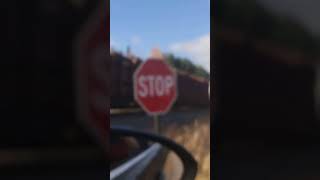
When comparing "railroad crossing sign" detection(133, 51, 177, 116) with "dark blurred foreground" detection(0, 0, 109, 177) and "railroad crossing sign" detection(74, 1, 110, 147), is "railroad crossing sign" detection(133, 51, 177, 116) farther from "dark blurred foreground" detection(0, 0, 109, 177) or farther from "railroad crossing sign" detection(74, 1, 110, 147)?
"dark blurred foreground" detection(0, 0, 109, 177)

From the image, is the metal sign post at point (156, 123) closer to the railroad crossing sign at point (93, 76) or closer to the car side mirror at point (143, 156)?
the car side mirror at point (143, 156)

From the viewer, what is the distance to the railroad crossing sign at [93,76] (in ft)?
7.36

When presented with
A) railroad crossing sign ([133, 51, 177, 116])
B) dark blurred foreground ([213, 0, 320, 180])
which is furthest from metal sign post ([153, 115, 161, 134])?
dark blurred foreground ([213, 0, 320, 180])

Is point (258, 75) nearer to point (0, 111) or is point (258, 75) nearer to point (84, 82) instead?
point (84, 82)

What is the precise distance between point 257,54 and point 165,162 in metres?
0.78

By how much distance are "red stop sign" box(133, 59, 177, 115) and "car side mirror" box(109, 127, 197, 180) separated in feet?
0.41

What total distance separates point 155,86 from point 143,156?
316 mm

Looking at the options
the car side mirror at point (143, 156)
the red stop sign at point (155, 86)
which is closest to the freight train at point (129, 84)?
the red stop sign at point (155, 86)

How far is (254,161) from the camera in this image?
281 centimetres

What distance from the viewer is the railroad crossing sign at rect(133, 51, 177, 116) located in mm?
2271

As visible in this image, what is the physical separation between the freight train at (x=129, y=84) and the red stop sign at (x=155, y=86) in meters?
0.03

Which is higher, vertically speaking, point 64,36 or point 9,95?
point 64,36

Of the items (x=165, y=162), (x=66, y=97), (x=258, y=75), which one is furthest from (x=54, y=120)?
(x=258, y=75)

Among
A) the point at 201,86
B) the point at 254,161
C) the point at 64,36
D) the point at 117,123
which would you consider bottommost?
the point at 254,161
